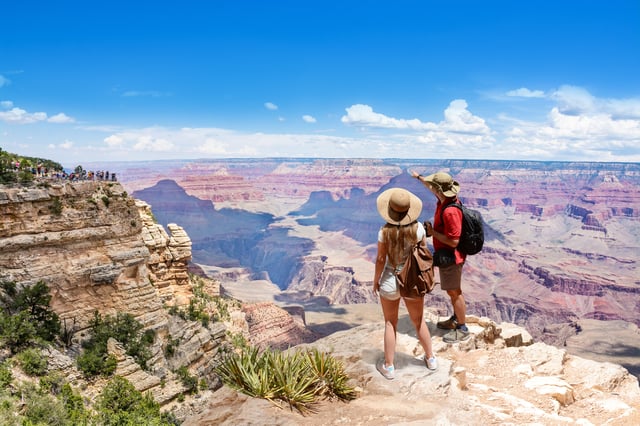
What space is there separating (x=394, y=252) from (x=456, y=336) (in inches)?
99.0

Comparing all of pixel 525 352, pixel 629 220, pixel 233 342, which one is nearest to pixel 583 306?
pixel 233 342

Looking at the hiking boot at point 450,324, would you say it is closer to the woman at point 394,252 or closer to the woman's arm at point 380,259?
the woman at point 394,252

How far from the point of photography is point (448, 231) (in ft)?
18.9

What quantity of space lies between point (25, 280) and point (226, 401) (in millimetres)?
14490

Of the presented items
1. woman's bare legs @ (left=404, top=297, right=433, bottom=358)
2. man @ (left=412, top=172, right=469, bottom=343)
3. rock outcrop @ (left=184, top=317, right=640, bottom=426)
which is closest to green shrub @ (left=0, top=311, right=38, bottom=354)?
rock outcrop @ (left=184, top=317, right=640, bottom=426)

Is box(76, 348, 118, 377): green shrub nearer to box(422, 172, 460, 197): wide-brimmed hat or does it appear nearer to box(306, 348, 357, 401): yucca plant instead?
box(306, 348, 357, 401): yucca plant

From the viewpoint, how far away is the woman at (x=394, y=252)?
198 inches

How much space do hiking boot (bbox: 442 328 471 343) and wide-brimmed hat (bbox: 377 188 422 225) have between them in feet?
8.83

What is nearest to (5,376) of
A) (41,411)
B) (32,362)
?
(32,362)

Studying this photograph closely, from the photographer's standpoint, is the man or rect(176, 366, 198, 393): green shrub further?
rect(176, 366, 198, 393): green shrub

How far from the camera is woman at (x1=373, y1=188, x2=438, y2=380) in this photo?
5.02m

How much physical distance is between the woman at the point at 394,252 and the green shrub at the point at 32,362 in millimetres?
11404

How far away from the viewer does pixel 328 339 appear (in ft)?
24.4

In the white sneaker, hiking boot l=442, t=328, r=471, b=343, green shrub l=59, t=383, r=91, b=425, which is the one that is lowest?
green shrub l=59, t=383, r=91, b=425
